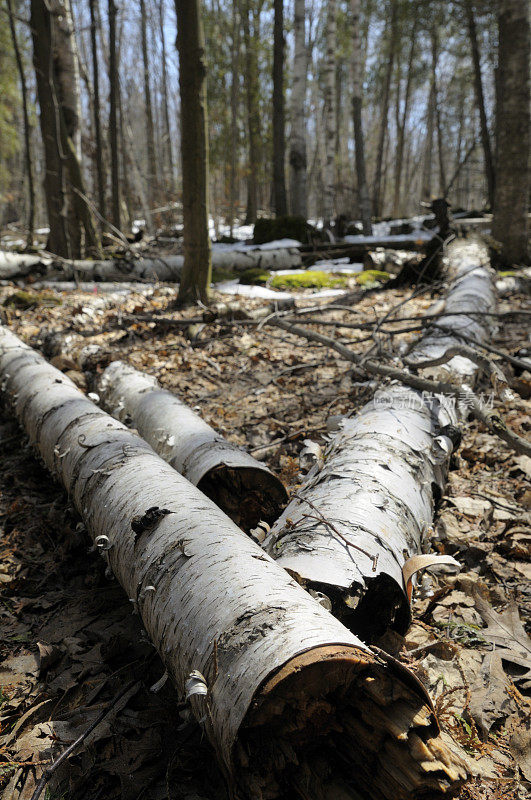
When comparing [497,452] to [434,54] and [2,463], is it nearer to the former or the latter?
[2,463]

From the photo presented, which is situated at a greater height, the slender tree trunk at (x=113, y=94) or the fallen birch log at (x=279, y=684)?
the slender tree trunk at (x=113, y=94)

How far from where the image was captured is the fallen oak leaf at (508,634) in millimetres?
1786

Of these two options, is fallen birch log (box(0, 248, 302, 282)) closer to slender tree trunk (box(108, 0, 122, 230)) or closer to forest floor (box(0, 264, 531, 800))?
forest floor (box(0, 264, 531, 800))

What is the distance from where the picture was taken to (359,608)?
1.75 metres

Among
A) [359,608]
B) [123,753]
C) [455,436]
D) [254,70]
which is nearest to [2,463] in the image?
[123,753]

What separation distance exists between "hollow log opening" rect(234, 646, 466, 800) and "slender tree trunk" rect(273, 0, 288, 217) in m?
13.3

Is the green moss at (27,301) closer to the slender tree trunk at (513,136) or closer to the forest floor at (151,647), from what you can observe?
the forest floor at (151,647)

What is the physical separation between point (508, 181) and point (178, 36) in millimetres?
5917

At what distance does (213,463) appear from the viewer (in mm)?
2295

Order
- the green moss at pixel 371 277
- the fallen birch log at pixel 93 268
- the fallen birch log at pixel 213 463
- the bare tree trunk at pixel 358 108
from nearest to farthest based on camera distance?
1. the fallen birch log at pixel 213 463
2. the green moss at pixel 371 277
3. the fallen birch log at pixel 93 268
4. the bare tree trunk at pixel 358 108

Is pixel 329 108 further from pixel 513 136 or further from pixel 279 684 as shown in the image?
pixel 279 684

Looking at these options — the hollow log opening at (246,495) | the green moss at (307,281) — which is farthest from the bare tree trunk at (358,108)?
the hollow log opening at (246,495)

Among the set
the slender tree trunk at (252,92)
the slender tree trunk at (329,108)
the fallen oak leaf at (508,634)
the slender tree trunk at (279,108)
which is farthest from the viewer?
the slender tree trunk at (252,92)

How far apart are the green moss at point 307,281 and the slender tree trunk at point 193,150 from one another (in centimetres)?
240
